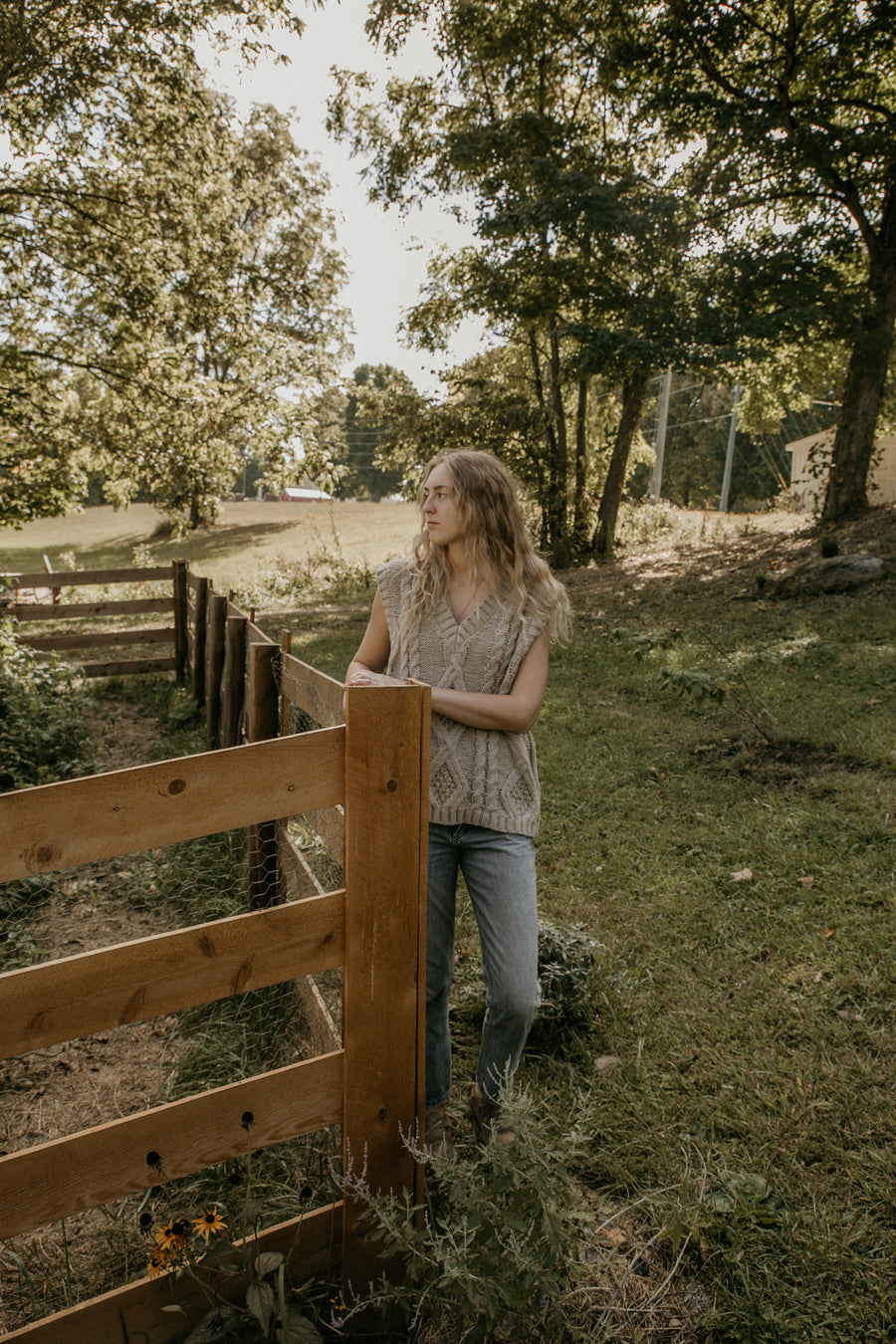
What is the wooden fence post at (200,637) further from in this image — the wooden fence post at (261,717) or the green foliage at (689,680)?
the green foliage at (689,680)

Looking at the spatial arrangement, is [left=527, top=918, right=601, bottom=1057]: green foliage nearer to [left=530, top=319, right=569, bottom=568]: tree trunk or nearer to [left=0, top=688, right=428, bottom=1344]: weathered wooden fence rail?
[left=0, top=688, right=428, bottom=1344]: weathered wooden fence rail

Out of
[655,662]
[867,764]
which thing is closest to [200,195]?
[655,662]

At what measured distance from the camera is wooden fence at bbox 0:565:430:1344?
151cm

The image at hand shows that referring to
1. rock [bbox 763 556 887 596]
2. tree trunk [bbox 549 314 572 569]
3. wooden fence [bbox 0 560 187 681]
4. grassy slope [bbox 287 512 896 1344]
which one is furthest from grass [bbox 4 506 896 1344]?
tree trunk [bbox 549 314 572 569]

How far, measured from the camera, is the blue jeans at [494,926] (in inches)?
88.0

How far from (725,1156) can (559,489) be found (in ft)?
54.1

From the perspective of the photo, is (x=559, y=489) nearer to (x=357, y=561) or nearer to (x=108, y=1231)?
(x=357, y=561)

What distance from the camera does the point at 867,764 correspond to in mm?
5688

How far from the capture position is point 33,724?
626 cm

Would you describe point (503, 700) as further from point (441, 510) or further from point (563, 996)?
point (563, 996)

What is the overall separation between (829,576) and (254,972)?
36.0 feet

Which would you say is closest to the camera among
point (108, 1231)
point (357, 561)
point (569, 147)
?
point (108, 1231)

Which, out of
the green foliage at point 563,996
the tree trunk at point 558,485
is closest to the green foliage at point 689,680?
the green foliage at point 563,996

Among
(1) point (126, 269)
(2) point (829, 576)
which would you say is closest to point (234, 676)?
(1) point (126, 269)
